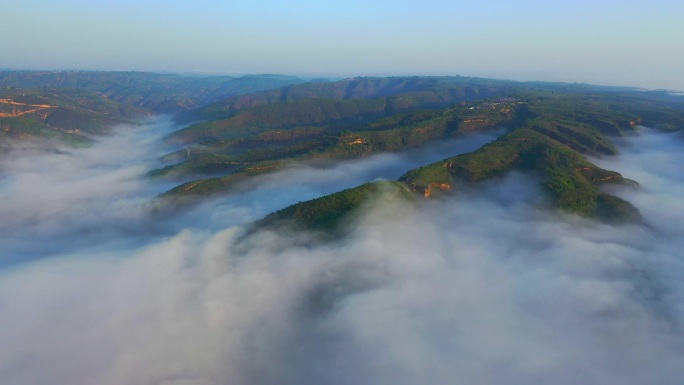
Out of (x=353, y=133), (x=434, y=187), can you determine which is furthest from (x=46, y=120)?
(x=434, y=187)

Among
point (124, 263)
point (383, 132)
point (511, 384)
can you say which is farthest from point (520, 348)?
point (383, 132)

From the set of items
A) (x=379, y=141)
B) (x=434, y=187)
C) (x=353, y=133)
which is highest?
(x=353, y=133)

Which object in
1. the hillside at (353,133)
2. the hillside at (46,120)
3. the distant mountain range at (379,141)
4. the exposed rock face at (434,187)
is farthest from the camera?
the hillside at (46,120)

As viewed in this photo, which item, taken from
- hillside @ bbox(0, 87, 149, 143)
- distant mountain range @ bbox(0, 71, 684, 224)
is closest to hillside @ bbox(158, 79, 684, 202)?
distant mountain range @ bbox(0, 71, 684, 224)

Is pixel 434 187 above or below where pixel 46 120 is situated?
below

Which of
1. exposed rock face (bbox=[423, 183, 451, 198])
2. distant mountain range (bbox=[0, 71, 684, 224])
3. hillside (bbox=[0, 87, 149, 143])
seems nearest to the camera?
distant mountain range (bbox=[0, 71, 684, 224])

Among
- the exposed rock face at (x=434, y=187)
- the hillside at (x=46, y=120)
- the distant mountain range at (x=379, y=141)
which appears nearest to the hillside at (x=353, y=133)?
the distant mountain range at (x=379, y=141)

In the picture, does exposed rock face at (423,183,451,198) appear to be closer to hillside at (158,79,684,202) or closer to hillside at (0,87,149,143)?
hillside at (158,79,684,202)

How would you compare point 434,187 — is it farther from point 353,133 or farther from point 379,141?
point 353,133

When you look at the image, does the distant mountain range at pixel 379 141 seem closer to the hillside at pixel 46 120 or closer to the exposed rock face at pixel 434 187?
the exposed rock face at pixel 434 187

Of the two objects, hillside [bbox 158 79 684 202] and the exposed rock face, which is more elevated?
hillside [bbox 158 79 684 202]

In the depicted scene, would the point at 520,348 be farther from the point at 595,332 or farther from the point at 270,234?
the point at 270,234
